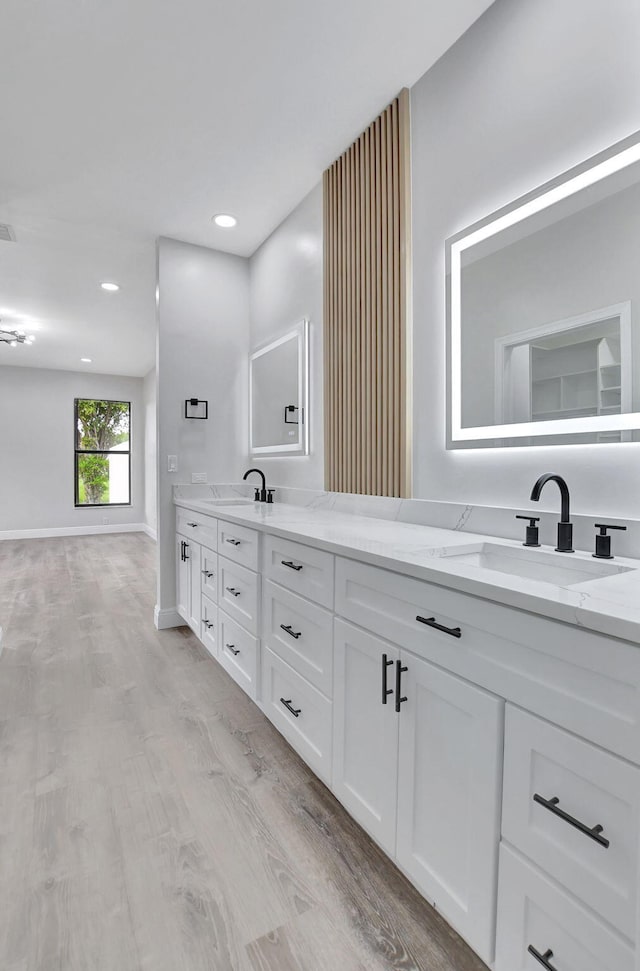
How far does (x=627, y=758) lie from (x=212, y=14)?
2545 mm

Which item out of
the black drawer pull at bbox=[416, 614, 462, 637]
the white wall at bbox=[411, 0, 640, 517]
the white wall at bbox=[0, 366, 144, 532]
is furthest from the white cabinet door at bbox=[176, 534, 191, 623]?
the white wall at bbox=[0, 366, 144, 532]

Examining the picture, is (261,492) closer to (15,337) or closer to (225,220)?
(225,220)

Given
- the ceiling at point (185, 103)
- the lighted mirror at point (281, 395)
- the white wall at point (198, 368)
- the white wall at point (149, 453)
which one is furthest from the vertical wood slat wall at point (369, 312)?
the white wall at point (149, 453)

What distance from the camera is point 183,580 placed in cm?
335

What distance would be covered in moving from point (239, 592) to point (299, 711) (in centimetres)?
70

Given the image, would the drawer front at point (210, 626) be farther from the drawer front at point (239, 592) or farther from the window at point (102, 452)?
the window at point (102, 452)

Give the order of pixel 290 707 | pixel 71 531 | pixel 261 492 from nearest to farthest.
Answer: pixel 290 707 → pixel 261 492 → pixel 71 531

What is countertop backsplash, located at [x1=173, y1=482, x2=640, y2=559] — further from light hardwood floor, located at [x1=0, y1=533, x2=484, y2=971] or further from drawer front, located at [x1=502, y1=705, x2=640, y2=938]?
light hardwood floor, located at [x1=0, y1=533, x2=484, y2=971]

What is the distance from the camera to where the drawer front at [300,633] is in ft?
5.25

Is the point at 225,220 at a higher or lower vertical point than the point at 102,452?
higher

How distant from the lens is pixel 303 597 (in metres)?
1.74

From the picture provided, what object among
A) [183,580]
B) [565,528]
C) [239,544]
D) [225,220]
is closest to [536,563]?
[565,528]

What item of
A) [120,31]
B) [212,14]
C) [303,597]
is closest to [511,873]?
[303,597]

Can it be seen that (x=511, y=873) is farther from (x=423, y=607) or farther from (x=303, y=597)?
(x=303, y=597)
